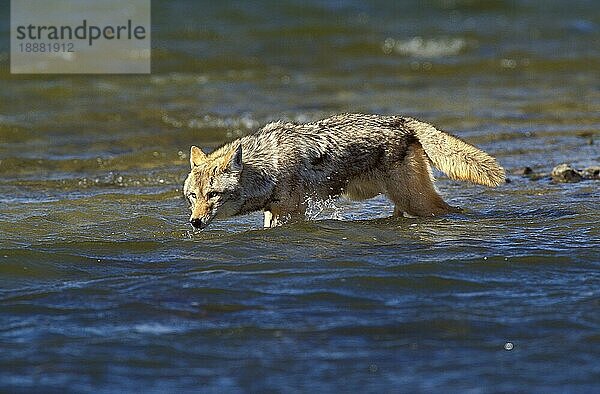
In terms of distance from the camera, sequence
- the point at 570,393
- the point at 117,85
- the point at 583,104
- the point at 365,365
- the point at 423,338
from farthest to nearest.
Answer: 1. the point at 117,85
2. the point at 583,104
3. the point at 423,338
4. the point at 365,365
5. the point at 570,393

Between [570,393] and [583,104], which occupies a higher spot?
[583,104]

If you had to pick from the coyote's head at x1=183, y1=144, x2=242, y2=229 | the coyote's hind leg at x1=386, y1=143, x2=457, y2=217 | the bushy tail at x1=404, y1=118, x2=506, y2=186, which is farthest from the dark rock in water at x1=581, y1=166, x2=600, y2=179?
the coyote's head at x1=183, y1=144, x2=242, y2=229

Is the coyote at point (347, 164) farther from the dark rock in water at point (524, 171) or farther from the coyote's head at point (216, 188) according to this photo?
the dark rock in water at point (524, 171)

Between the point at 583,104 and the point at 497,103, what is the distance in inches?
45.5

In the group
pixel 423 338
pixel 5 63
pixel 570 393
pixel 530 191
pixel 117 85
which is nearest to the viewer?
pixel 570 393

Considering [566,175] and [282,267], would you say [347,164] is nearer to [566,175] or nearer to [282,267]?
[282,267]

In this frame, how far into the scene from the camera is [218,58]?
19.1m

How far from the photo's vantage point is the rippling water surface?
16.3 ft

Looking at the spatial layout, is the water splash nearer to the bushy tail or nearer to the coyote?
the coyote

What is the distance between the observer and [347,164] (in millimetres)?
7926

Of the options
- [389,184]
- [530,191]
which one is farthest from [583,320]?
[530,191]

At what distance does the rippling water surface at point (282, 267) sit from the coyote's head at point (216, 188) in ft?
0.71

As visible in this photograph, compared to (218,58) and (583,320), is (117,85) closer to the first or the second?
(218,58)

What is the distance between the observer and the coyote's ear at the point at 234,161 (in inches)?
293
